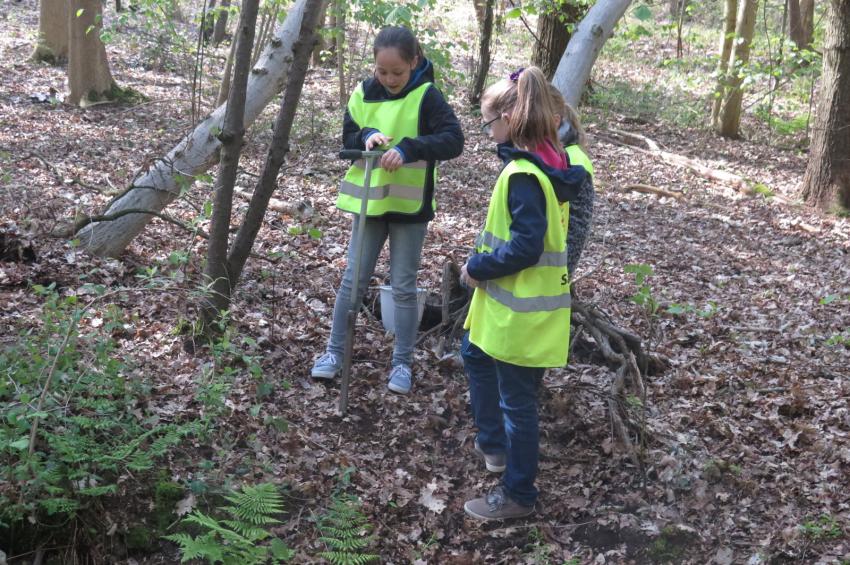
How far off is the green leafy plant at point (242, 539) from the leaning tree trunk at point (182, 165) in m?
3.11

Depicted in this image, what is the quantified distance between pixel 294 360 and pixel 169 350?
791 millimetres

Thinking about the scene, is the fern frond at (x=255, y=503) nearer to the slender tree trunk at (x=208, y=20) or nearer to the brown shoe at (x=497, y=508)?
the brown shoe at (x=497, y=508)

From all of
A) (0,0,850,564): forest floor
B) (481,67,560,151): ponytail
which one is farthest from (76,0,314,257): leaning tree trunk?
(481,67,560,151): ponytail

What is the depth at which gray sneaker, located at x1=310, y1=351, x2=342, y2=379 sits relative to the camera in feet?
15.0

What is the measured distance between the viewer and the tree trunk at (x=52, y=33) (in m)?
14.7

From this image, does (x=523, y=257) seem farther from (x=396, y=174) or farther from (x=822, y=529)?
(x=822, y=529)

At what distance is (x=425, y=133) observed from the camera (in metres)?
4.30

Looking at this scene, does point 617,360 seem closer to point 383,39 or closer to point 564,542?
point 564,542

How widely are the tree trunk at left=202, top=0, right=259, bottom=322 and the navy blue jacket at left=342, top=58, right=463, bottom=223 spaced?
2.17ft

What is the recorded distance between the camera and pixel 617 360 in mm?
4910

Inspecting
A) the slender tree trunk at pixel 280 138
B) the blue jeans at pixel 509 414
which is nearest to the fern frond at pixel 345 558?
the blue jeans at pixel 509 414

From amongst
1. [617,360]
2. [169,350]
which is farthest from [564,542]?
[169,350]

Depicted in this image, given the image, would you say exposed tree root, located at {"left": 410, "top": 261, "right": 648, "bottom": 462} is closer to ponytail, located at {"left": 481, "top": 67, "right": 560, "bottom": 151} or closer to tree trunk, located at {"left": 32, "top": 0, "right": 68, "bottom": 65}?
ponytail, located at {"left": 481, "top": 67, "right": 560, "bottom": 151}

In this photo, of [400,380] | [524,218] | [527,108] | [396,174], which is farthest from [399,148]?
[400,380]
